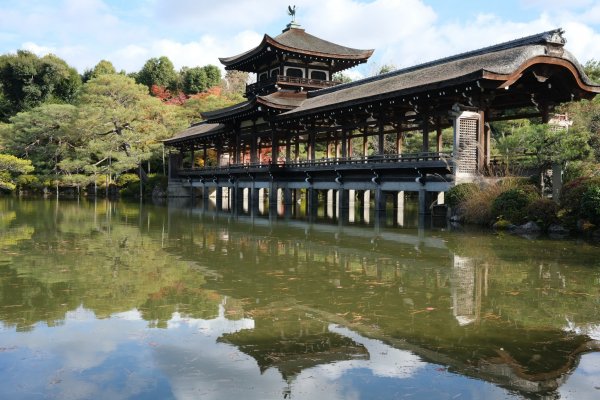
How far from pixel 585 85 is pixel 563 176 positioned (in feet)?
12.6

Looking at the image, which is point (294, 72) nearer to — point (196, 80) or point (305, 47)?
point (305, 47)

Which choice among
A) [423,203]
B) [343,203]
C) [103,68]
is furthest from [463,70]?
[103,68]

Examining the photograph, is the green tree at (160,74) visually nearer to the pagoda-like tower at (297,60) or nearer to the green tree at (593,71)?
the pagoda-like tower at (297,60)

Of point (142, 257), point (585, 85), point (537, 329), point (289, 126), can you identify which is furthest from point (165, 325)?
point (289, 126)

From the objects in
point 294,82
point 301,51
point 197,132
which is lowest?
point 197,132

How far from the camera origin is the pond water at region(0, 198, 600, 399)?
4.53 metres

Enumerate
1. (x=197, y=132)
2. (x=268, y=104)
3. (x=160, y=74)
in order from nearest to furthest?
(x=268, y=104) < (x=197, y=132) < (x=160, y=74)

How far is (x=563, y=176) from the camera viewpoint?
1788 cm

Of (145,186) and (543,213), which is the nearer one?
(543,213)

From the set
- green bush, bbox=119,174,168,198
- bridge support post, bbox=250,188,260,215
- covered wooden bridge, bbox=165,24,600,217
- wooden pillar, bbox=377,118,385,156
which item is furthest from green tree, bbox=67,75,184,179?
wooden pillar, bbox=377,118,385,156

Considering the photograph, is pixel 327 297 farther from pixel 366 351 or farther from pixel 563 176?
pixel 563 176

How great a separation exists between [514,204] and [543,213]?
2.97 ft

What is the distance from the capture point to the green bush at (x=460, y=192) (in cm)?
1859

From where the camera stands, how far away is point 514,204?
16828 mm
